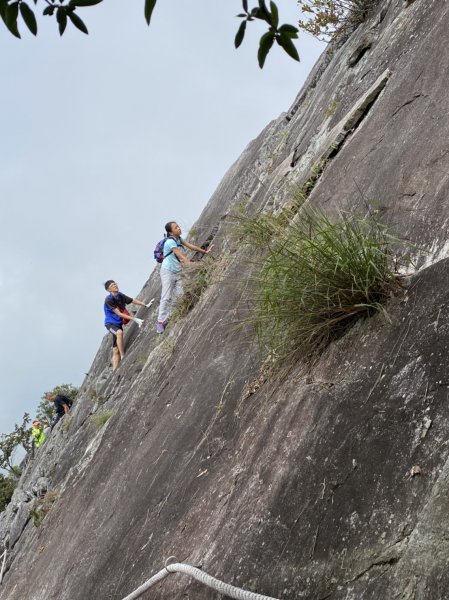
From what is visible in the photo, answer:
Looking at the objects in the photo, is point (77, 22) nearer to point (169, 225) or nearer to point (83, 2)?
point (83, 2)

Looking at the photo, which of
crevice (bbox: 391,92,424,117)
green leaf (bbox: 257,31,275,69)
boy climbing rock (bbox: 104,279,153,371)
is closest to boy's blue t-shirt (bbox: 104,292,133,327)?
boy climbing rock (bbox: 104,279,153,371)

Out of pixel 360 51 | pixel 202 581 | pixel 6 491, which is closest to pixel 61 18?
pixel 202 581

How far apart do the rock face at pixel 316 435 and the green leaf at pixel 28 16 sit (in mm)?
2361

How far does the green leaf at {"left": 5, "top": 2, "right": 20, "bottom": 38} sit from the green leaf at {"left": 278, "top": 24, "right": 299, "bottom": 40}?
0.87 metres

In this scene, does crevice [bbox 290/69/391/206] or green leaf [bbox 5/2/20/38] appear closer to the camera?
green leaf [bbox 5/2/20/38]

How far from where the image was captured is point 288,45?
10.1ft

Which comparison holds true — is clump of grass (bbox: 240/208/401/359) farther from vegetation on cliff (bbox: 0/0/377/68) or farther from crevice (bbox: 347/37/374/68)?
crevice (bbox: 347/37/374/68)

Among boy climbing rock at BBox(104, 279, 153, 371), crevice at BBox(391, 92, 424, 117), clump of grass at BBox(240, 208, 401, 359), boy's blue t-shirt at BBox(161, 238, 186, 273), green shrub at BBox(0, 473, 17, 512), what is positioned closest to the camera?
clump of grass at BBox(240, 208, 401, 359)

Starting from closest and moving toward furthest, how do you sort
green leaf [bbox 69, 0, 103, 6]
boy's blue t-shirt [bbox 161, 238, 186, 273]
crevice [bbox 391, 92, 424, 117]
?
green leaf [bbox 69, 0, 103, 6]
crevice [bbox 391, 92, 424, 117]
boy's blue t-shirt [bbox 161, 238, 186, 273]

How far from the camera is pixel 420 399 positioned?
4.17 m

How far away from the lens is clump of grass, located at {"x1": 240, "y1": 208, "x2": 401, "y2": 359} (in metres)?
4.97

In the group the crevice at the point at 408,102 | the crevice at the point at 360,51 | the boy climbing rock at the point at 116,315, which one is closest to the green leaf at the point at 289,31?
the crevice at the point at 408,102

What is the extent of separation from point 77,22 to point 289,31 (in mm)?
711

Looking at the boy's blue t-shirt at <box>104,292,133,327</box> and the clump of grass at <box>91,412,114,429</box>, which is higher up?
the boy's blue t-shirt at <box>104,292,133,327</box>
